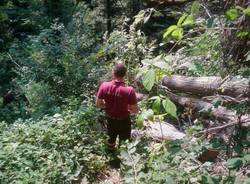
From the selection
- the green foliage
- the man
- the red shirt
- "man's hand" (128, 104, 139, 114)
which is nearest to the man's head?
the man

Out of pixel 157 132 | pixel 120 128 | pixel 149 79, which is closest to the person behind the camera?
pixel 149 79

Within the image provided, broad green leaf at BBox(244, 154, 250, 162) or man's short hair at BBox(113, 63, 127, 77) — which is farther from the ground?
Result: broad green leaf at BBox(244, 154, 250, 162)

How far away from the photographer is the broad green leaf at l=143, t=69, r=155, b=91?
253cm

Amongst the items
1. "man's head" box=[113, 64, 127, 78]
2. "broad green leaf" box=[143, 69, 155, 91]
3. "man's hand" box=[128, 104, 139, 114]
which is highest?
"broad green leaf" box=[143, 69, 155, 91]

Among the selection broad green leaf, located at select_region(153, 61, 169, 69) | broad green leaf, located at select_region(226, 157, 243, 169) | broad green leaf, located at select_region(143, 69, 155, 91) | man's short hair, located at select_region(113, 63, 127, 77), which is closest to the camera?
broad green leaf, located at select_region(143, 69, 155, 91)

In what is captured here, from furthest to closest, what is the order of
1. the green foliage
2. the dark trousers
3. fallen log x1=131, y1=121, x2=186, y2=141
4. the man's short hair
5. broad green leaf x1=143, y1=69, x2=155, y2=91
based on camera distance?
fallen log x1=131, y1=121, x2=186, y2=141
the dark trousers
the man's short hair
the green foliage
broad green leaf x1=143, y1=69, x2=155, y2=91

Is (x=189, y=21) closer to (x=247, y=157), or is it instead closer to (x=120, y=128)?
(x=247, y=157)

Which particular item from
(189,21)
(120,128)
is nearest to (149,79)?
(189,21)

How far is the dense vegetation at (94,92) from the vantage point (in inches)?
119

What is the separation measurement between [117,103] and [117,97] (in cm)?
11

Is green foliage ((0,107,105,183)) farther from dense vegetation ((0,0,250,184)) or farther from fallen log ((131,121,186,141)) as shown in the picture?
fallen log ((131,121,186,141))

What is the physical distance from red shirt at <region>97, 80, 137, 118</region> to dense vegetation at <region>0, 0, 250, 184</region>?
535 millimetres

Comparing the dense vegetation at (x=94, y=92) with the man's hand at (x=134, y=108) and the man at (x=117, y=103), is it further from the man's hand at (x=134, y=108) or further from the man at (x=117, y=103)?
the man's hand at (x=134, y=108)

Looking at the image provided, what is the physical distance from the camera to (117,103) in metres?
7.56
